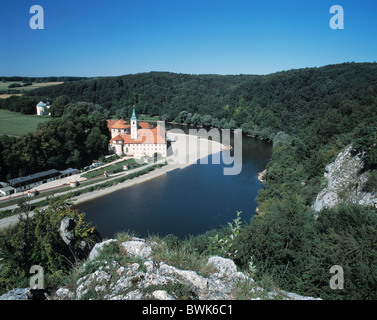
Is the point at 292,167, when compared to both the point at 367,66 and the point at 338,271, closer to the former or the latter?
the point at 338,271

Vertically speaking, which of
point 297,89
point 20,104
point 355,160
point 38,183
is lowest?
point 38,183

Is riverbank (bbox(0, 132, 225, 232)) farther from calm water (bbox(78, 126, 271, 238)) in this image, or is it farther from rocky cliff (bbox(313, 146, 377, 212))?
rocky cliff (bbox(313, 146, 377, 212))

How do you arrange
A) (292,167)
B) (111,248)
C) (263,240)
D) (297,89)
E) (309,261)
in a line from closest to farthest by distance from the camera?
(111,248) < (309,261) < (263,240) < (292,167) < (297,89)

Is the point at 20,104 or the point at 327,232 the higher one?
the point at 20,104

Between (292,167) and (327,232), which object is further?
(292,167)

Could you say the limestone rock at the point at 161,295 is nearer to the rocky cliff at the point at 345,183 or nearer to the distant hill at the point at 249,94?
the rocky cliff at the point at 345,183

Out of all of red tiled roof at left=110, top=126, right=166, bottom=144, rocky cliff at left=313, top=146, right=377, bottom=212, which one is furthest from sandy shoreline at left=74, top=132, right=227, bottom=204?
rocky cliff at left=313, top=146, right=377, bottom=212

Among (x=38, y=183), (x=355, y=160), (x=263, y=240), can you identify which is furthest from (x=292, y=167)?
(x=38, y=183)
